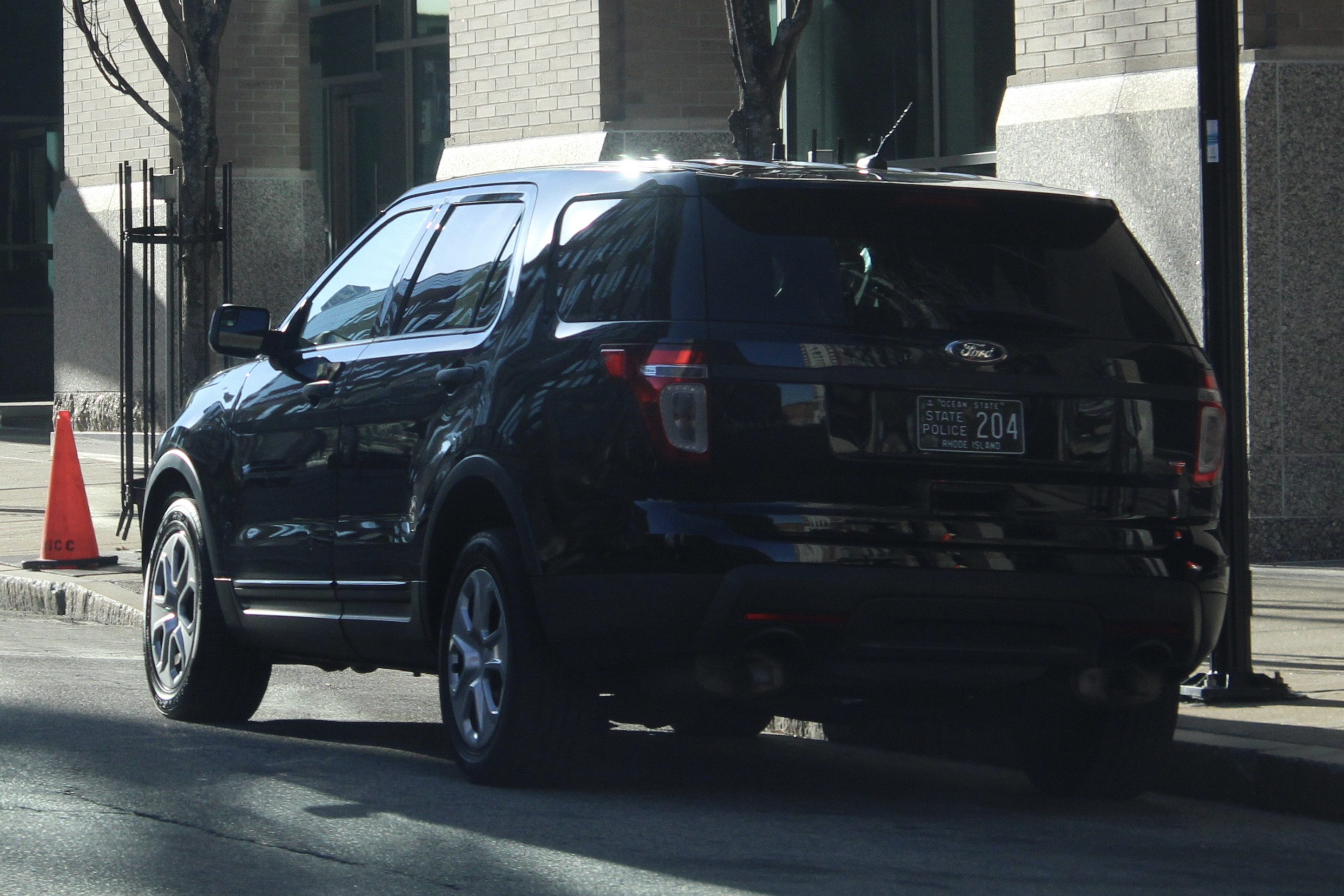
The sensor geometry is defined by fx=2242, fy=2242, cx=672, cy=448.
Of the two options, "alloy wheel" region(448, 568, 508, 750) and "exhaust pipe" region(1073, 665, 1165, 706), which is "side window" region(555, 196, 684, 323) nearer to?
"alloy wheel" region(448, 568, 508, 750)

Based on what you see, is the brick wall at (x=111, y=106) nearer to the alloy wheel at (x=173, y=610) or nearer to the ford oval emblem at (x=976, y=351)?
the alloy wheel at (x=173, y=610)

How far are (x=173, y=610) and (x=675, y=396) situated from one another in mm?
3050

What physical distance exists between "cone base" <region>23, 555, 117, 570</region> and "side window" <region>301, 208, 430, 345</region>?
568 centimetres

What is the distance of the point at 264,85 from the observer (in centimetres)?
2059

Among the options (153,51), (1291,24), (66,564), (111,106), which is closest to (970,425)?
(1291,24)

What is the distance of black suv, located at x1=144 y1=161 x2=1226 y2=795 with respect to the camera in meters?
5.68

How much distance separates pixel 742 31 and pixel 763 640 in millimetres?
5161

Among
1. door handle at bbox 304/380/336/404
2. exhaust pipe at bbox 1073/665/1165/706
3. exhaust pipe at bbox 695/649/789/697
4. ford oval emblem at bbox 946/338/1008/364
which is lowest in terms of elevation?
exhaust pipe at bbox 1073/665/1165/706

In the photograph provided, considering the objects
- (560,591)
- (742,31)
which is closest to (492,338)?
(560,591)

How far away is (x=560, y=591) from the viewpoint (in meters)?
5.88

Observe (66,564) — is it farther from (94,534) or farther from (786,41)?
(786,41)

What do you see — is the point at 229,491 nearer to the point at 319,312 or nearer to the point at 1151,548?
the point at 319,312

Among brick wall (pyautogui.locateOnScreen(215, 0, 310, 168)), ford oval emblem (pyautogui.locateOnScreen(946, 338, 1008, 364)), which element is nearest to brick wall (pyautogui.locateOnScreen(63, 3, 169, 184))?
brick wall (pyautogui.locateOnScreen(215, 0, 310, 168))

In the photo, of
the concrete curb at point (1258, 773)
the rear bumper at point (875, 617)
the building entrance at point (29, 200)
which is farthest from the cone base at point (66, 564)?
the building entrance at point (29, 200)
